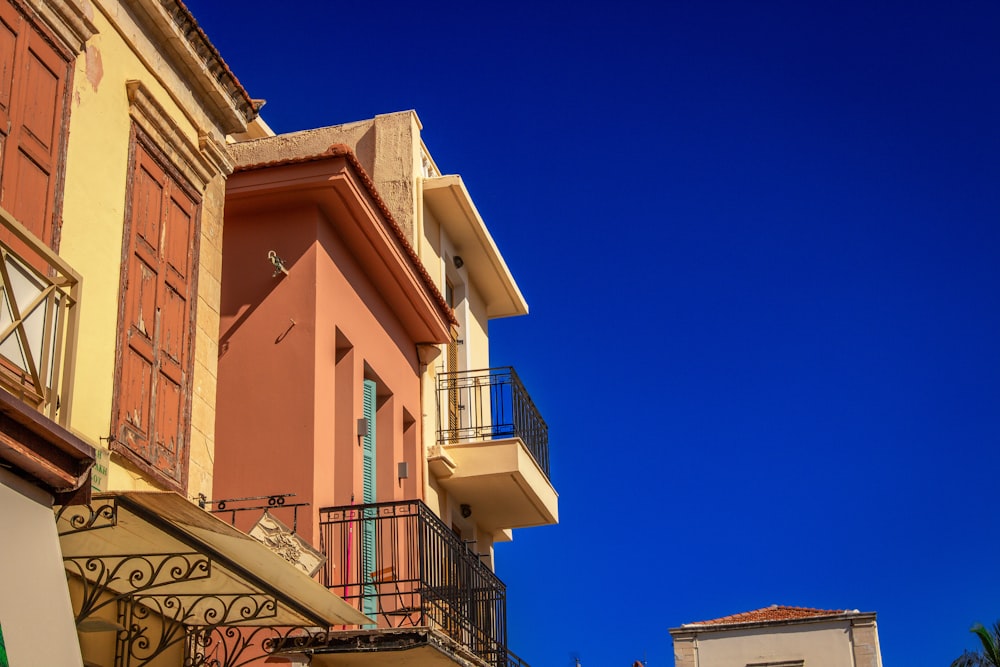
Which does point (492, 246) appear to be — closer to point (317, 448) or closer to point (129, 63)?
point (317, 448)

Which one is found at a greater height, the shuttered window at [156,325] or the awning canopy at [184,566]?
the shuttered window at [156,325]

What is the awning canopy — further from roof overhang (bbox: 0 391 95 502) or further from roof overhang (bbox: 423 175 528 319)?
roof overhang (bbox: 423 175 528 319)

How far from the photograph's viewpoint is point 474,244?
18.6m

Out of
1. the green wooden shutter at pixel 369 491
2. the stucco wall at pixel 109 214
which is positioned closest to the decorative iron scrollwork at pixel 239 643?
the stucco wall at pixel 109 214

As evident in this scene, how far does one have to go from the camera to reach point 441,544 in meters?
12.5

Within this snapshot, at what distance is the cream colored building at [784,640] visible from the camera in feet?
104

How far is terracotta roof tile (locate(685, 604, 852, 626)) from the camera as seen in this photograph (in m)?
32.2

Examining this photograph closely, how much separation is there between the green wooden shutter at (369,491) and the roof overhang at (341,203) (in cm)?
117

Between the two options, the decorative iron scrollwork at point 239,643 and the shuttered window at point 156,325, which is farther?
the decorative iron scrollwork at point 239,643

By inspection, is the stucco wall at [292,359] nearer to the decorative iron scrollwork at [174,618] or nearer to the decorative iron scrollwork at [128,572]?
the decorative iron scrollwork at [174,618]

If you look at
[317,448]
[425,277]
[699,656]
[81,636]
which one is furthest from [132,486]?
[699,656]

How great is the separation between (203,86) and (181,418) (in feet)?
8.81

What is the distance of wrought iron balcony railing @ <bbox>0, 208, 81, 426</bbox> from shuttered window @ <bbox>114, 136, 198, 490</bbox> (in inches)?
51.8

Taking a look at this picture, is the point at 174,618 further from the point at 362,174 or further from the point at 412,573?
the point at 362,174
